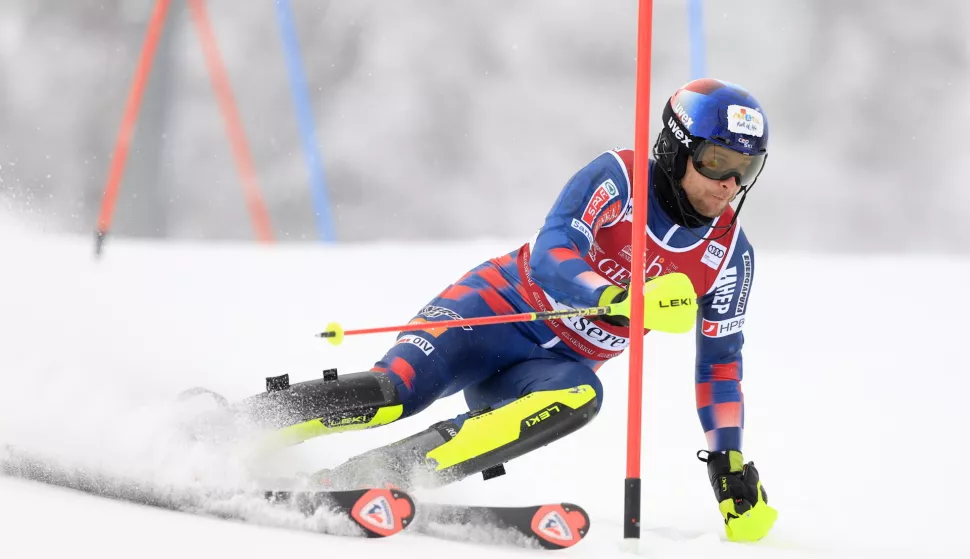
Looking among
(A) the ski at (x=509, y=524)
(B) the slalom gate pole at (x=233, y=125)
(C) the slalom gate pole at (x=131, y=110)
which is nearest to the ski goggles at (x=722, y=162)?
(A) the ski at (x=509, y=524)

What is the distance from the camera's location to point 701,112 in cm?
298

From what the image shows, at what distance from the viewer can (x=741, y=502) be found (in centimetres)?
303

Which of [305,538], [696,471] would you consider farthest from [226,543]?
[696,471]

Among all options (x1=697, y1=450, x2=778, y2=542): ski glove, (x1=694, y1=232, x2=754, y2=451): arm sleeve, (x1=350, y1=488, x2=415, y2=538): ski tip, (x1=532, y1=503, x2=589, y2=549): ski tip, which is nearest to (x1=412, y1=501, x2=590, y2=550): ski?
(x1=532, y1=503, x2=589, y2=549): ski tip

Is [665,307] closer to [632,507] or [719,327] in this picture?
[632,507]

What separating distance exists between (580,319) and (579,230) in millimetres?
357

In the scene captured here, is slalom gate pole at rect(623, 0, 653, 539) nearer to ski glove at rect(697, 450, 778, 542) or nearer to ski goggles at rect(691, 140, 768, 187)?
ski goggles at rect(691, 140, 768, 187)

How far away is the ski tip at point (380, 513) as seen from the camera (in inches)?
89.0

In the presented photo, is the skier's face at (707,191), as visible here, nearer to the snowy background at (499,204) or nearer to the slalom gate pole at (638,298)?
the slalom gate pole at (638,298)

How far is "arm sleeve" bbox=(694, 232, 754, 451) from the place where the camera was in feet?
10.4

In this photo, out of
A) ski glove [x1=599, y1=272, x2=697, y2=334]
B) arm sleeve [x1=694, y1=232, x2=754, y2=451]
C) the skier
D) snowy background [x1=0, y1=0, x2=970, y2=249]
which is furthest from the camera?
snowy background [x1=0, y1=0, x2=970, y2=249]

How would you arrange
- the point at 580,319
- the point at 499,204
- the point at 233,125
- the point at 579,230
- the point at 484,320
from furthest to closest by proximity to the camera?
the point at 233,125 → the point at 499,204 → the point at 580,319 → the point at 579,230 → the point at 484,320

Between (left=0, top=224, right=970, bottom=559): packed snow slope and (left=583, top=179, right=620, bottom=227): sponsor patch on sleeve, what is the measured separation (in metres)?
0.85

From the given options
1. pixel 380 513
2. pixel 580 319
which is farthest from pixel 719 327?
pixel 380 513
